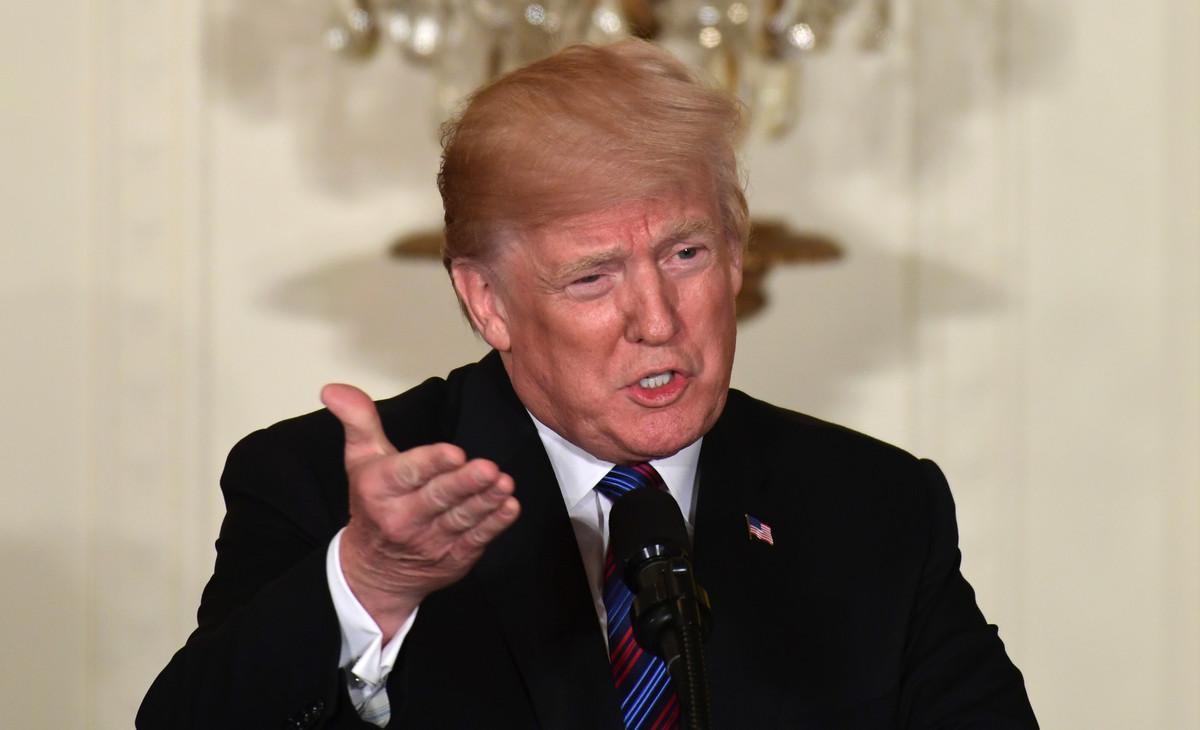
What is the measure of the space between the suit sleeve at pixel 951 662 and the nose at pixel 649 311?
570 millimetres

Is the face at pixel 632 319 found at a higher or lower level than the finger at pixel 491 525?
higher

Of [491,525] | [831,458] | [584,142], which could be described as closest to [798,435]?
[831,458]

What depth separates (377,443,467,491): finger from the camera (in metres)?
1.61

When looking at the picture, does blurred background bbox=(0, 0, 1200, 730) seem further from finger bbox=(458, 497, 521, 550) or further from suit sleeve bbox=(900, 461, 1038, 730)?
finger bbox=(458, 497, 521, 550)

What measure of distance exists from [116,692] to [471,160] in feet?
7.05

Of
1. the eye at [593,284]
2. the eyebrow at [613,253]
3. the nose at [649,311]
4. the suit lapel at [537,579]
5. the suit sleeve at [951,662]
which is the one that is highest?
the eyebrow at [613,253]

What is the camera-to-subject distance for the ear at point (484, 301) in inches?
92.6

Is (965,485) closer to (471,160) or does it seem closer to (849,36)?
(849,36)

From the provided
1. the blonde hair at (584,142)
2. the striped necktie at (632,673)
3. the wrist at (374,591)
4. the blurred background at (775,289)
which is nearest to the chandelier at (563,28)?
the blurred background at (775,289)

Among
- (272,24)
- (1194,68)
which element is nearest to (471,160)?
(272,24)

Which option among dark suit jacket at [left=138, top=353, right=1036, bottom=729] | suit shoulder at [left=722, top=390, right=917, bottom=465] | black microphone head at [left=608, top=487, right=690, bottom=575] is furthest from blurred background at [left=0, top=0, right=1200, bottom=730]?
black microphone head at [left=608, top=487, right=690, bottom=575]

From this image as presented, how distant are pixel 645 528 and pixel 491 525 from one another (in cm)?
17

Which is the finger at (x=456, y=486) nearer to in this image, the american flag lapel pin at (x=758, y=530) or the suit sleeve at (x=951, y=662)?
the american flag lapel pin at (x=758, y=530)

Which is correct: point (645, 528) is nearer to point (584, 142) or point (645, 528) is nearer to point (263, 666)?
point (263, 666)
